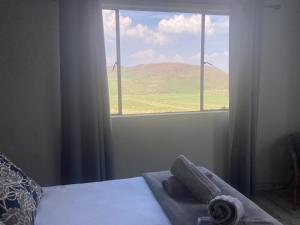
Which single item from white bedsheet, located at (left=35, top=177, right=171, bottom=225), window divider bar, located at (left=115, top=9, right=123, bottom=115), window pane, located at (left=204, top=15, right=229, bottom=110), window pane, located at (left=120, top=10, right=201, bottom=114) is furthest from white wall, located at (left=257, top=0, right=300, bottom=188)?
white bedsheet, located at (left=35, top=177, right=171, bottom=225)

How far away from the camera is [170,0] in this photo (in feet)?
9.16

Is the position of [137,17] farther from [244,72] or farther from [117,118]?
[244,72]

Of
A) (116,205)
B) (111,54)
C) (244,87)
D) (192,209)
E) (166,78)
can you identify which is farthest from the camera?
(166,78)

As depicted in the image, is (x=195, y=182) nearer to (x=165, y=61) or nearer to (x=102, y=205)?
(x=102, y=205)

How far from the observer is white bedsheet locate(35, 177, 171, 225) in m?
1.46

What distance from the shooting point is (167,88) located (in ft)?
10.0

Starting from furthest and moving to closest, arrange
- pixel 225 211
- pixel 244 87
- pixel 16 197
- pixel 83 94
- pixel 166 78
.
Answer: pixel 166 78
pixel 244 87
pixel 83 94
pixel 16 197
pixel 225 211

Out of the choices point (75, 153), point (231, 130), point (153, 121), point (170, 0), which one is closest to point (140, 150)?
point (153, 121)

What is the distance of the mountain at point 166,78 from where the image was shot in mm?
2934

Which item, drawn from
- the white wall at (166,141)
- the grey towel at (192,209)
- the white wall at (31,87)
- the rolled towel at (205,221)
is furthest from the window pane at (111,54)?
the rolled towel at (205,221)

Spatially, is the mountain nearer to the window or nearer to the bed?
the window

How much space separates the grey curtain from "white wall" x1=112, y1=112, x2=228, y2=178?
229 mm

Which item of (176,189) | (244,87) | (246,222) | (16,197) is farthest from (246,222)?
(244,87)

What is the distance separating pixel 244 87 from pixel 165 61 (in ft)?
2.88
